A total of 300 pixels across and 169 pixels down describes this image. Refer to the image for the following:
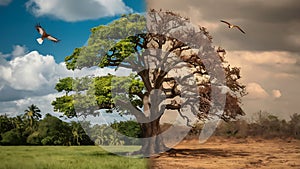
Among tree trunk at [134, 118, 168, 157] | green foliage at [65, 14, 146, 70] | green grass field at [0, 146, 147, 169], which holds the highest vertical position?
green foliage at [65, 14, 146, 70]

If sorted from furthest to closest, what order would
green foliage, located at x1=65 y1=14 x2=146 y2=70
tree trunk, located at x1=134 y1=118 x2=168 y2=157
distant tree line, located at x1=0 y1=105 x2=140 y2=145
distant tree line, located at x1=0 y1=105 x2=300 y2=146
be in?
tree trunk, located at x1=134 y1=118 x2=168 y2=157 → green foliage, located at x1=65 y1=14 x2=146 y2=70 → distant tree line, located at x1=0 y1=105 x2=300 y2=146 → distant tree line, located at x1=0 y1=105 x2=140 y2=145

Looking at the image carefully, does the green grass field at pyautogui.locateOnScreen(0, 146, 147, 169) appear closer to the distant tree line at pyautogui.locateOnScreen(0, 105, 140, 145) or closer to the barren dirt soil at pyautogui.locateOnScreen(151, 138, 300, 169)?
the distant tree line at pyautogui.locateOnScreen(0, 105, 140, 145)

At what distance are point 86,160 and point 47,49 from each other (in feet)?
6.35

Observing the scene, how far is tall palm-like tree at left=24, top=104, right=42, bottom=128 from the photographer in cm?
755

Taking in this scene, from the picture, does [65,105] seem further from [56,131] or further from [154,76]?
[154,76]

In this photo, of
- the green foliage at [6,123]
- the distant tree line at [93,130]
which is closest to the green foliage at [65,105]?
the distant tree line at [93,130]

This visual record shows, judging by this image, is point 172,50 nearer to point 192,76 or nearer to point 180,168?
point 192,76

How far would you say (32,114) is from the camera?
26.6ft

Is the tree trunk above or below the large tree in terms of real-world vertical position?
below

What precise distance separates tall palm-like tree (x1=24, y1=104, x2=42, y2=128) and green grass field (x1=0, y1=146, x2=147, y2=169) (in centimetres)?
48

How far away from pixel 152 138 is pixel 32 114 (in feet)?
10.1

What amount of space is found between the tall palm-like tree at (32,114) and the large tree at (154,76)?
682mm

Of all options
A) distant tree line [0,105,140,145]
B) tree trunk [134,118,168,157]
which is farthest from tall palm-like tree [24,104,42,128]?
tree trunk [134,118,168,157]

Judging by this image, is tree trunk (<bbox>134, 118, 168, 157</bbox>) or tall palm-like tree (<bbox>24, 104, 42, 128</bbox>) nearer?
tall palm-like tree (<bbox>24, 104, 42, 128</bbox>)
